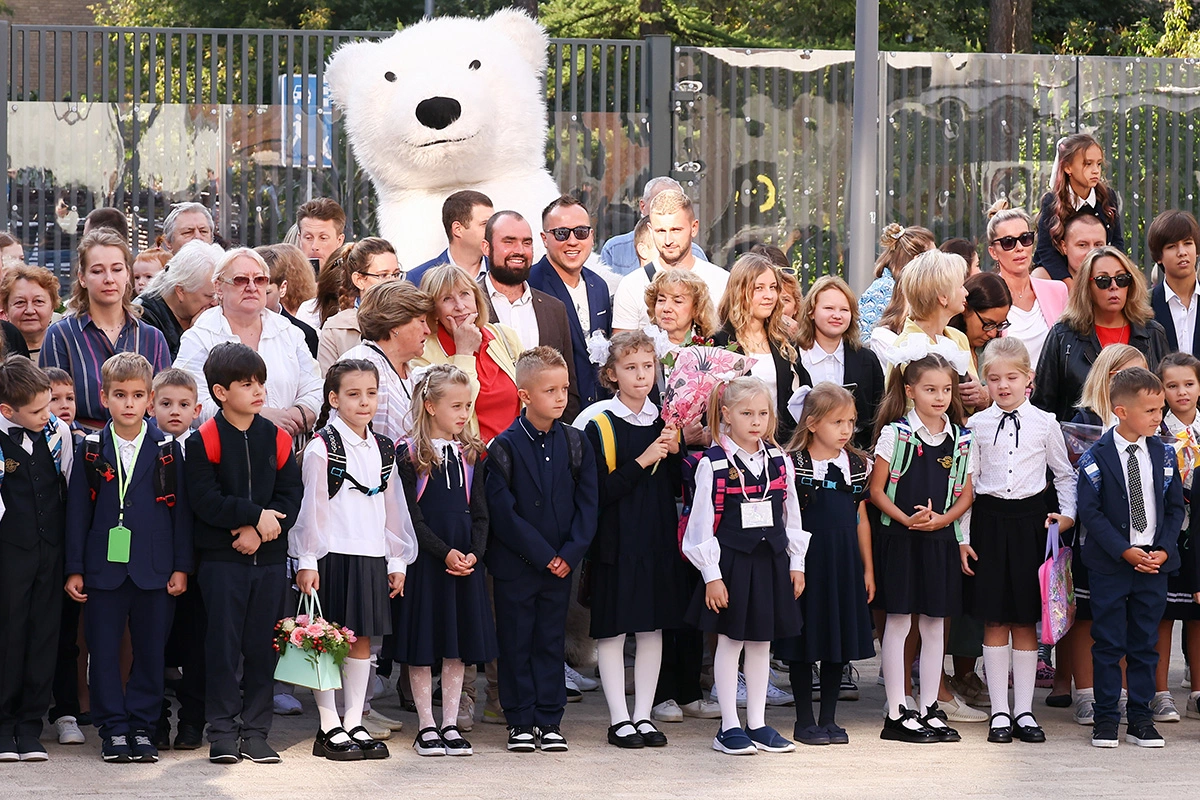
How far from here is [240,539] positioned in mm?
5930

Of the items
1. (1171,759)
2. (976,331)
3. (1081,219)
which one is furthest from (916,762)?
(1081,219)

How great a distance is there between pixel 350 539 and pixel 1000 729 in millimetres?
2567

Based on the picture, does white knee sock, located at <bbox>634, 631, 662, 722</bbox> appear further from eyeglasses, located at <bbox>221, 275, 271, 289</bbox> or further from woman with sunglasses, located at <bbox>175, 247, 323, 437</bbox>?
→ eyeglasses, located at <bbox>221, 275, 271, 289</bbox>

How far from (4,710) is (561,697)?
78.4 inches

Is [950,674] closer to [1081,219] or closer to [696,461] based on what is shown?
[696,461]

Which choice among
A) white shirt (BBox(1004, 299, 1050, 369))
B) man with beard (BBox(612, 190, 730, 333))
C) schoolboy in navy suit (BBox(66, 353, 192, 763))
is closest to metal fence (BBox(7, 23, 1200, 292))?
man with beard (BBox(612, 190, 730, 333))

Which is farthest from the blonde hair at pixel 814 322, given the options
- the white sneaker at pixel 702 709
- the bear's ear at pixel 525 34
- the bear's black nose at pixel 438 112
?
the bear's ear at pixel 525 34

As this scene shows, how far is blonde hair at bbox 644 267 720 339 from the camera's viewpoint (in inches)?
271

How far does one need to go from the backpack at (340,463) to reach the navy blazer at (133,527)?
514 millimetres

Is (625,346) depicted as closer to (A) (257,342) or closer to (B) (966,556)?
(A) (257,342)

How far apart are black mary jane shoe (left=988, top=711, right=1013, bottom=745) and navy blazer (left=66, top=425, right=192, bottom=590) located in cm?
307

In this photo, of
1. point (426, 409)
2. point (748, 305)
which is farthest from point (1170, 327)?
point (426, 409)

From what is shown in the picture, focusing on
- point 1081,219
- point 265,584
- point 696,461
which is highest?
point 1081,219

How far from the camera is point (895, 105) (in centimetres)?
1215
